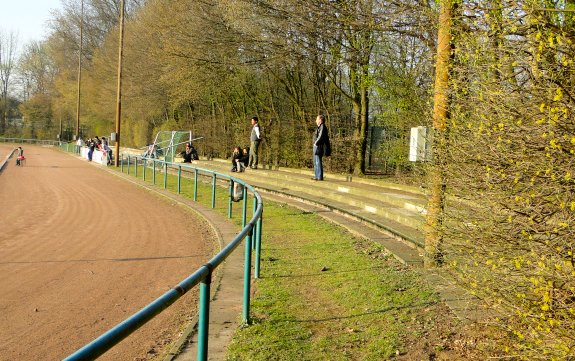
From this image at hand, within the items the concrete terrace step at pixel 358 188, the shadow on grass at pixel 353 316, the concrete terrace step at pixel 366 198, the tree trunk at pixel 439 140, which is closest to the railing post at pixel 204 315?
the shadow on grass at pixel 353 316

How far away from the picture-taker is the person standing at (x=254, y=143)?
19328 mm

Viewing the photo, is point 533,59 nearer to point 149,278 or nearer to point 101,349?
point 101,349

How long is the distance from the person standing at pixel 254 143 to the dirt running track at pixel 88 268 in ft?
13.0

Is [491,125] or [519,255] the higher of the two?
[491,125]

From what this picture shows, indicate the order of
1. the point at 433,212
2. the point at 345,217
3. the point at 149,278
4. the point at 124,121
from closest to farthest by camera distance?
the point at 433,212
the point at 149,278
the point at 345,217
the point at 124,121

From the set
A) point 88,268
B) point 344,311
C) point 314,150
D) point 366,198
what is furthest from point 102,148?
point 344,311

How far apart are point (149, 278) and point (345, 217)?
4.73 metres

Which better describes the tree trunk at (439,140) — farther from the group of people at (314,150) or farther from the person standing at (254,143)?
the person standing at (254,143)

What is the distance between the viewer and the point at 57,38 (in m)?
66.7

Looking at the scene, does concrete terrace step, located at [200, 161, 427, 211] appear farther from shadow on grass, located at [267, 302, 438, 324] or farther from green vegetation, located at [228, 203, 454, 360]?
shadow on grass, located at [267, 302, 438, 324]

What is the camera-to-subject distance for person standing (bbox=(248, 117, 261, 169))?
19328 millimetres

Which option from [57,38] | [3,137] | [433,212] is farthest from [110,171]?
[3,137]

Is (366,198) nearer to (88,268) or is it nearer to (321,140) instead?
(321,140)

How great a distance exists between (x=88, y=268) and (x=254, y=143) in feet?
40.4
